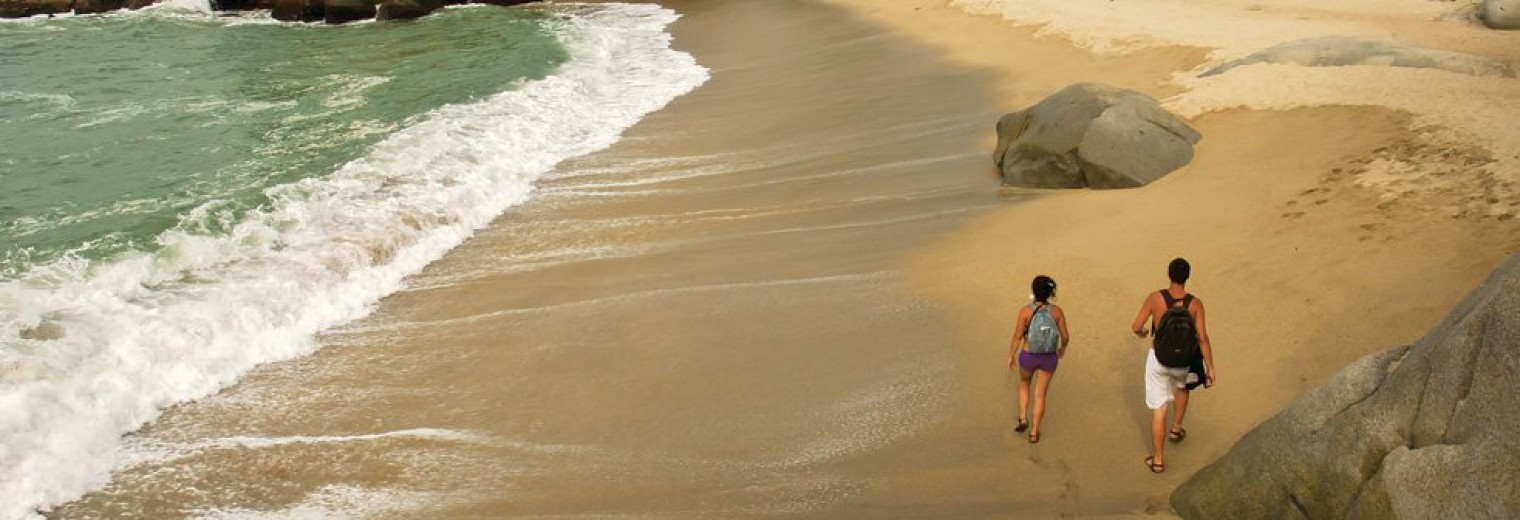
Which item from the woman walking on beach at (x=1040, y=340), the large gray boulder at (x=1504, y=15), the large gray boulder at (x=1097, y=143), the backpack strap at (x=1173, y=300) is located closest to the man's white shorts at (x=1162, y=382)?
the backpack strap at (x=1173, y=300)

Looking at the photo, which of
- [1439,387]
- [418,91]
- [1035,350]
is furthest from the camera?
[418,91]

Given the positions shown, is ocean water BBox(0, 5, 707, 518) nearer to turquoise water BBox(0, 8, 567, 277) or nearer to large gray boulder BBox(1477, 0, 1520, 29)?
turquoise water BBox(0, 8, 567, 277)

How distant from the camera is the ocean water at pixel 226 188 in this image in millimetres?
7977

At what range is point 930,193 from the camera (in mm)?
11727

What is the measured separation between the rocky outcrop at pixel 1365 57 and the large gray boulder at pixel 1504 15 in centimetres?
532

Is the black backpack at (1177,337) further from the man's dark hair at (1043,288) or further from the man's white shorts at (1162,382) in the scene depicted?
the man's dark hair at (1043,288)

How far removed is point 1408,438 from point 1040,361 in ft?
7.26

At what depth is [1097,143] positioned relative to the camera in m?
11.1

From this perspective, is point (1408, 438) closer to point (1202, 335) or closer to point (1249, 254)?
point (1202, 335)

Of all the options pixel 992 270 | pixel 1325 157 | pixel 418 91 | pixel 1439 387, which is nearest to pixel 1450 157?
pixel 1325 157

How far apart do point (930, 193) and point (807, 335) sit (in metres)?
3.93

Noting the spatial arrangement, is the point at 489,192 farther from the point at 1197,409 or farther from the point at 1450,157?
the point at 1450,157

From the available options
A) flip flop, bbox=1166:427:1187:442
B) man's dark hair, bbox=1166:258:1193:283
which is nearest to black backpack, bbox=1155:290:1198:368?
man's dark hair, bbox=1166:258:1193:283

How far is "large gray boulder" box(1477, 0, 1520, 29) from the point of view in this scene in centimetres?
1803
